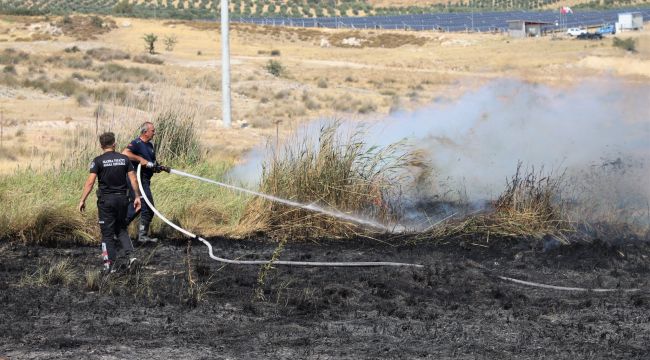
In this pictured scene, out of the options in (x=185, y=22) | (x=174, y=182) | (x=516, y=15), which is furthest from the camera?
(x=516, y=15)

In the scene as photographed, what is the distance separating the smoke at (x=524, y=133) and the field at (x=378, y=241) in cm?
4

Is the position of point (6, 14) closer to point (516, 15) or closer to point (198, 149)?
point (516, 15)

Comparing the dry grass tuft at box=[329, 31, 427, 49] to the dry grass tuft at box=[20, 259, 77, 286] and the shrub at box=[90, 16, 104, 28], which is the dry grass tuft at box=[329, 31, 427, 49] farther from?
the dry grass tuft at box=[20, 259, 77, 286]

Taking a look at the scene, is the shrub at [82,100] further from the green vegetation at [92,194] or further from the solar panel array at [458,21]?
the solar panel array at [458,21]

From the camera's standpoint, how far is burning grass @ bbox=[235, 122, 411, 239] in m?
13.2

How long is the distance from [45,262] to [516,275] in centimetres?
522

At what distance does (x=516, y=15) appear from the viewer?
8862 centimetres

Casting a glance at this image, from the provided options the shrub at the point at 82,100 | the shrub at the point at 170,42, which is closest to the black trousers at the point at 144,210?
the shrub at the point at 82,100

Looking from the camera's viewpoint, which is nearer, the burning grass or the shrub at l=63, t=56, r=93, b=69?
Answer: the burning grass

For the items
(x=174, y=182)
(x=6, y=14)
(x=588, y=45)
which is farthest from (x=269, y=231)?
(x=6, y=14)

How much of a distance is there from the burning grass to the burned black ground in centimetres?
78

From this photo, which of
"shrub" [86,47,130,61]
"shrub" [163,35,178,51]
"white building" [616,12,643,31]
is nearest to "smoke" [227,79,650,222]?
"shrub" [86,47,130,61]

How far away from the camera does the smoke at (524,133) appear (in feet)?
48.9

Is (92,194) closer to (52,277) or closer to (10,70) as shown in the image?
(52,277)
